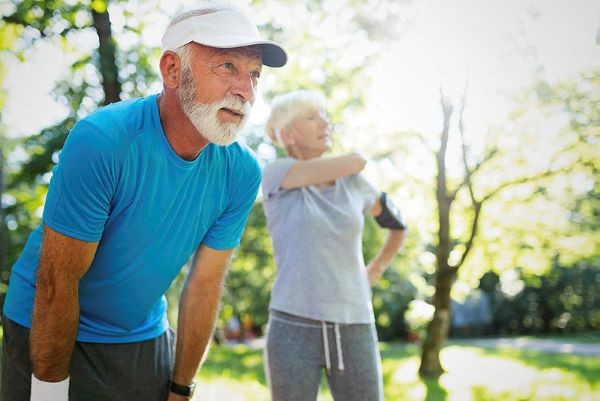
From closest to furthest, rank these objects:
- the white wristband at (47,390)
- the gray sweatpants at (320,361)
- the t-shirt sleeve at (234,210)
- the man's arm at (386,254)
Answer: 1. the white wristband at (47,390)
2. the t-shirt sleeve at (234,210)
3. the gray sweatpants at (320,361)
4. the man's arm at (386,254)

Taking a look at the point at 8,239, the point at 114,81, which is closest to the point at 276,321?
the point at 114,81

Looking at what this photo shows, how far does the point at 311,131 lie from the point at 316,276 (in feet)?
2.58

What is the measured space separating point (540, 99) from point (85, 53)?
753 centimetres

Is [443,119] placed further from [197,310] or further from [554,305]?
[554,305]

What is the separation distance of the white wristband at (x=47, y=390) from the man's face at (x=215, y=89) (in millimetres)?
876

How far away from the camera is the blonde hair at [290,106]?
304 centimetres

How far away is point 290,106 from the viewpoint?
306cm

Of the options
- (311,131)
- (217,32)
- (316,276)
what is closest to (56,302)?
(217,32)

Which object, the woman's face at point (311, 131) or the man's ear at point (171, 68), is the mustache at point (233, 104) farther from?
the woman's face at point (311, 131)

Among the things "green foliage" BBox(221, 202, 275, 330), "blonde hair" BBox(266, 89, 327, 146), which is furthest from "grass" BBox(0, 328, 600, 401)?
"blonde hair" BBox(266, 89, 327, 146)

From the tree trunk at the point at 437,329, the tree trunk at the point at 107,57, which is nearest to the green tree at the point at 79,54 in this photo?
the tree trunk at the point at 107,57

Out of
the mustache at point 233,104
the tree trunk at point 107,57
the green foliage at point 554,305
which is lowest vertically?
the green foliage at point 554,305

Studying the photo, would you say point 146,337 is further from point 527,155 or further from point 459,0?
point 527,155

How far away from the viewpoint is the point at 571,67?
965 centimetres
